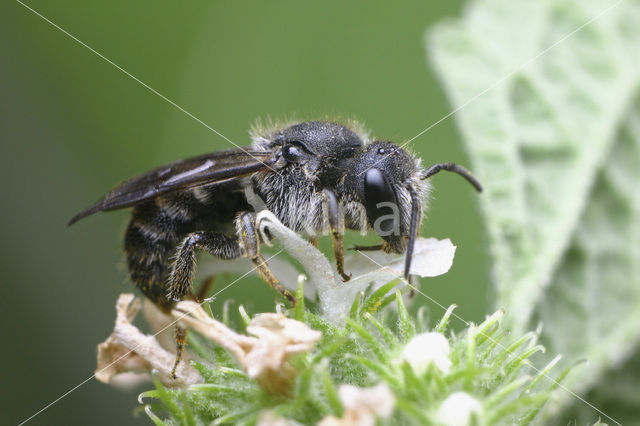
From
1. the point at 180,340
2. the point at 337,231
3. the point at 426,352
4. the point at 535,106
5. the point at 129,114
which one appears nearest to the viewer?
the point at 426,352

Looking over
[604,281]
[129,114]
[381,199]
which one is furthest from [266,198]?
[129,114]

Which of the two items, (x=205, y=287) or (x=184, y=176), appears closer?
(x=184, y=176)

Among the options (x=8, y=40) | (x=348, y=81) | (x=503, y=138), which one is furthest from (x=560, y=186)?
(x=8, y=40)

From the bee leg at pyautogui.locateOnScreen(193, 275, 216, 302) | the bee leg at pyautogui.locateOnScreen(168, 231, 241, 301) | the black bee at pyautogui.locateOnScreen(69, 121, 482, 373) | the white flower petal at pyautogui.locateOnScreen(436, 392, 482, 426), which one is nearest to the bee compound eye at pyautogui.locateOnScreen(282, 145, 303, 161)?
the black bee at pyautogui.locateOnScreen(69, 121, 482, 373)

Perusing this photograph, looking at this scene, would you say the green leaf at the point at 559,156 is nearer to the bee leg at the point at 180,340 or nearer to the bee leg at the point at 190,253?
the bee leg at the point at 190,253

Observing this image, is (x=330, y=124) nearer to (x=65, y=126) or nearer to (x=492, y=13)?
(x=492, y=13)

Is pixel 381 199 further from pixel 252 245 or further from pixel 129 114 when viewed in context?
pixel 129 114

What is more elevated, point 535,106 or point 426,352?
point 535,106
